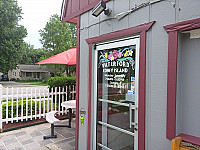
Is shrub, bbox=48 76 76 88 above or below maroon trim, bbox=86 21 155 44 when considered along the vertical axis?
below

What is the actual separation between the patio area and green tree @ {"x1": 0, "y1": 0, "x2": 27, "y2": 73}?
17.3 meters

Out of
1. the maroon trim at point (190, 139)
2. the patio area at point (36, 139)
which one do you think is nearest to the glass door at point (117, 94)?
the maroon trim at point (190, 139)

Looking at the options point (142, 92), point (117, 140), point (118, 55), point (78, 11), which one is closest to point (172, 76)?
point (142, 92)

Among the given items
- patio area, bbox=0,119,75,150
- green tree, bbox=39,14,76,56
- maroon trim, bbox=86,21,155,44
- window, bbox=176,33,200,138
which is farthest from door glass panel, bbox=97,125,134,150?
green tree, bbox=39,14,76,56

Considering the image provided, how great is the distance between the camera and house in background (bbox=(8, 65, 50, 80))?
128 ft

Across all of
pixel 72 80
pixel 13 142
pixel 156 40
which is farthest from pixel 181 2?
pixel 72 80

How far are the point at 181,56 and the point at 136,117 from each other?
0.95 meters

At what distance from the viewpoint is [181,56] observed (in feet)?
5.52

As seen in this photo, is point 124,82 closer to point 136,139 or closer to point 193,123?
point 136,139

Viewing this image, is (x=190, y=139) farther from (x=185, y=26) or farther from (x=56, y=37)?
(x=56, y=37)

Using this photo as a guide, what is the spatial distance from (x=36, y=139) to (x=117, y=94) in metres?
2.79

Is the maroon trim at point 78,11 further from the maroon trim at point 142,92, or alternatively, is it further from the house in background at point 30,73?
the house in background at point 30,73

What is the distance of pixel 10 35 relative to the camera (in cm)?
1902

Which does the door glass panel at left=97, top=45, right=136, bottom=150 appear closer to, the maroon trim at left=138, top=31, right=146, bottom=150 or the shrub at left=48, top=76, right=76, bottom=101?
the maroon trim at left=138, top=31, right=146, bottom=150
